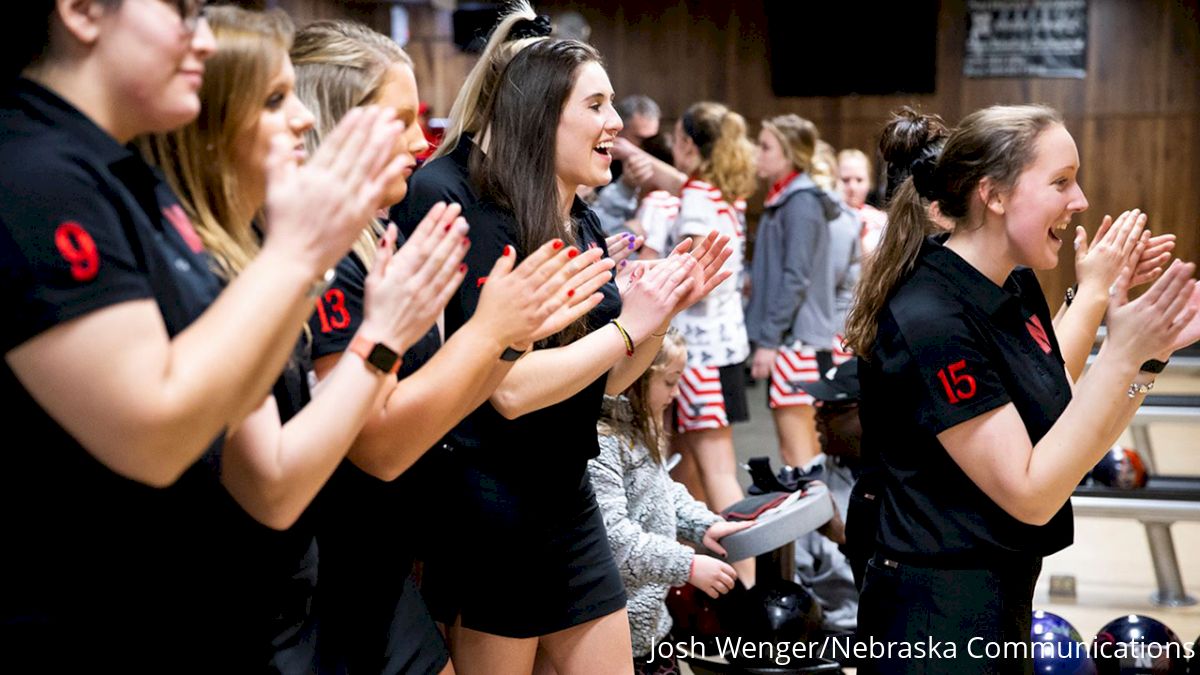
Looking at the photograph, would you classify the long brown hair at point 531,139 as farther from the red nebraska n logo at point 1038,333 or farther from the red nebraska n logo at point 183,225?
the red nebraska n logo at point 183,225

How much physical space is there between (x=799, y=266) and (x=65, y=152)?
4531 millimetres

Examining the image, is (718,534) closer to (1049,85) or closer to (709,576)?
(709,576)

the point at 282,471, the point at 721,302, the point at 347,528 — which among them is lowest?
the point at 721,302

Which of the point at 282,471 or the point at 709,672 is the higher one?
the point at 282,471

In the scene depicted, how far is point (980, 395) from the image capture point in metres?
2.07

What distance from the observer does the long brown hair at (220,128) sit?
4.65ft

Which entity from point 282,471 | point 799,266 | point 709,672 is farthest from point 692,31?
point 282,471

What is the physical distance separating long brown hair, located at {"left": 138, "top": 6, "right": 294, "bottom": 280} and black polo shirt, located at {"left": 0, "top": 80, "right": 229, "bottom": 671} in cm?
8

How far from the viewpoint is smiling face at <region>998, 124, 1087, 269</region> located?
222 cm

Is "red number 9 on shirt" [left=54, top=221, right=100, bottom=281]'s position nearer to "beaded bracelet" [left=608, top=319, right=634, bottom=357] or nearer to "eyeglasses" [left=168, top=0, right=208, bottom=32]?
"eyeglasses" [left=168, top=0, right=208, bottom=32]

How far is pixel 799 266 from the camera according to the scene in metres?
5.50

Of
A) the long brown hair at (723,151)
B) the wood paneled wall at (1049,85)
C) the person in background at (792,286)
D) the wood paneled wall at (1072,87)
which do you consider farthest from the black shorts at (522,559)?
the wood paneled wall at (1049,85)

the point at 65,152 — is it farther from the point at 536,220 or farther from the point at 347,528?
the point at 536,220

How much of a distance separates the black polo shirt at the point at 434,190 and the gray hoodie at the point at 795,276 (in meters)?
3.35
